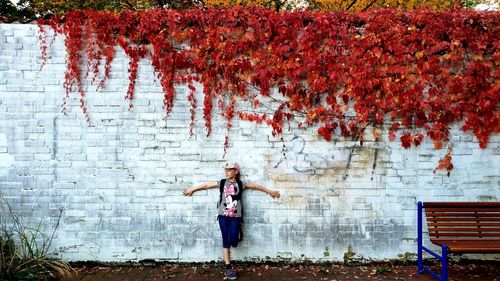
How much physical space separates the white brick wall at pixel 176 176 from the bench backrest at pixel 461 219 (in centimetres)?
33

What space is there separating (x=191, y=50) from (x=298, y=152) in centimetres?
197

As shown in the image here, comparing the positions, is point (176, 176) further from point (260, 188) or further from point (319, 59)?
point (319, 59)

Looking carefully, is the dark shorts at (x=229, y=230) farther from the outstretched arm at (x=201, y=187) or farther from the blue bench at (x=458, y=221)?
the blue bench at (x=458, y=221)

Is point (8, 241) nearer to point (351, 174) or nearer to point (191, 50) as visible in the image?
point (191, 50)

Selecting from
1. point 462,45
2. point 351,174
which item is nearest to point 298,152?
point 351,174

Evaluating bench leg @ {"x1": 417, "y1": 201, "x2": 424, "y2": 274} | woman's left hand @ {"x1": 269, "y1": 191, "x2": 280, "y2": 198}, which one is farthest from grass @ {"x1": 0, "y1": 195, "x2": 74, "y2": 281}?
bench leg @ {"x1": 417, "y1": 201, "x2": 424, "y2": 274}

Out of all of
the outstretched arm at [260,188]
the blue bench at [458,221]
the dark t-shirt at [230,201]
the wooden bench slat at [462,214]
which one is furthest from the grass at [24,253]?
the wooden bench slat at [462,214]

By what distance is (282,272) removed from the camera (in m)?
4.83

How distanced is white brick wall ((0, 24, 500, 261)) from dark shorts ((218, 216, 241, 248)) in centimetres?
31

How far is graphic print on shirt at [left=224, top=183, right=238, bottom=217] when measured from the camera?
4.76 meters

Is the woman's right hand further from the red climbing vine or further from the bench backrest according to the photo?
the bench backrest

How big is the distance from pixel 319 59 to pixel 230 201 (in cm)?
218

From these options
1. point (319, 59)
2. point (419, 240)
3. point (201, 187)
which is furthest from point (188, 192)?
point (419, 240)

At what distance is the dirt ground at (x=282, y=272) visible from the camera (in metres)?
4.64
